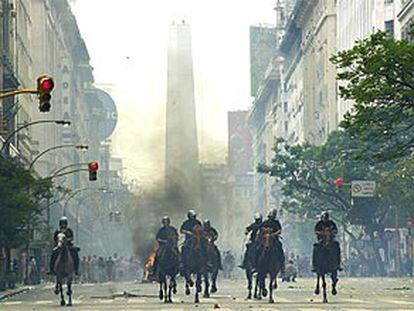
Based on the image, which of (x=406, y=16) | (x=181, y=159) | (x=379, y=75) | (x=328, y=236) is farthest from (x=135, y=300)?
(x=181, y=159)

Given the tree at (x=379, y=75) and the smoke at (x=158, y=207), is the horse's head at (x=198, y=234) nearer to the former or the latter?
the tree at (x=379, y=75)

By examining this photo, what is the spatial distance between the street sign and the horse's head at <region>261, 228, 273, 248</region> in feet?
164

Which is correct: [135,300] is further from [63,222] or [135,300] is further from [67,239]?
[63,222]

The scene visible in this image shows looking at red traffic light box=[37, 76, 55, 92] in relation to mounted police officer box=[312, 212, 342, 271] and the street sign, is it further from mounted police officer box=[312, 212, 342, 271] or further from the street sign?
the street sign

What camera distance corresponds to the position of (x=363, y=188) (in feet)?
306

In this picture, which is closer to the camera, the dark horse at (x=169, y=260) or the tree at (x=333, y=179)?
the dark horse at (x=169, y=260)

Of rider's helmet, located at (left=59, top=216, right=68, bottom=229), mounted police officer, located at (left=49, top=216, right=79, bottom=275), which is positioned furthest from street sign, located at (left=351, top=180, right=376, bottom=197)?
rider's helmet, located at (left=59, top=216, right=68, bottom=229)

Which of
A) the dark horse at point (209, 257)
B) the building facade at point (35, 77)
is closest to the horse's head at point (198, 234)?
the dark horse at point (209, 257)

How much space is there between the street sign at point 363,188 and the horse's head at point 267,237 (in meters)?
50.0

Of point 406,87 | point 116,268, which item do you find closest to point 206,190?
point 116,268

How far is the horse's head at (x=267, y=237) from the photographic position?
141 feet

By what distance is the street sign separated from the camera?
93.1 meters

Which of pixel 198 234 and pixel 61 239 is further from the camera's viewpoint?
pixel 198 234

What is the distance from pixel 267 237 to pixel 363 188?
5071 centimetres
